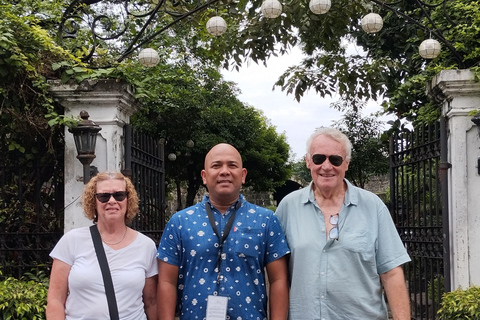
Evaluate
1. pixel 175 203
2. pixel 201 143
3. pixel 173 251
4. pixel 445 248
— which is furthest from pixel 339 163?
pixel 175 203

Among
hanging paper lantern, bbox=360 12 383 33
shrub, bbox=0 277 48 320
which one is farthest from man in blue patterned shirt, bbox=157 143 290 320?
hanging paper lantern, bbox=360 12 383 33

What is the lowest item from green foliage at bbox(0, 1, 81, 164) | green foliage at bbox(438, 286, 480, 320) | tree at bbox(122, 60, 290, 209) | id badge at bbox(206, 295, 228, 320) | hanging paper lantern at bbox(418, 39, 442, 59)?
green foliage at bbox(438, 286, 480, 320)

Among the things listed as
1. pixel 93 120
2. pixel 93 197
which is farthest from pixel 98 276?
pixel 93 120

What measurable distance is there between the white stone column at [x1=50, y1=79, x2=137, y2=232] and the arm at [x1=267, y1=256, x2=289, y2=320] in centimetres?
260

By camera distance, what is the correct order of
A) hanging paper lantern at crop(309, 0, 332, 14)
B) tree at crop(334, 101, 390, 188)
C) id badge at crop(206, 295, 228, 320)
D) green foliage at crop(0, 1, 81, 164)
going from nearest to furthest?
id badge at crop(206, 295, 228, 320)
green foliage at crop(0, 1, 81, 164)
hanging paper lantern at crop(309, 0, 332, 14)
tree at crop(334, 101, 390, 188)

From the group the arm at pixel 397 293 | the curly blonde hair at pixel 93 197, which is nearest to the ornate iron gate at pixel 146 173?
the curly blonde hair at pixel 93 197

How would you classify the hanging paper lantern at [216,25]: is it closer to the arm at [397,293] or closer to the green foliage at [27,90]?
the green foliage at [27,90]

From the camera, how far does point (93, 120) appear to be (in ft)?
16.8

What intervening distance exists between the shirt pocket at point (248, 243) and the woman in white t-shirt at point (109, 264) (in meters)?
0.45

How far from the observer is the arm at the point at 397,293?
269 cm

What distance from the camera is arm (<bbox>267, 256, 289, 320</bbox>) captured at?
2.72 m

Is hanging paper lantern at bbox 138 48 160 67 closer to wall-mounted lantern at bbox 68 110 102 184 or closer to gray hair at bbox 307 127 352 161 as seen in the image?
wall-mounted lantern at bbox 68 110 102 184

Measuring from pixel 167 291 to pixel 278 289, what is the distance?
0.50 metres

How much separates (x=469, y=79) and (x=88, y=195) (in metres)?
3.49
